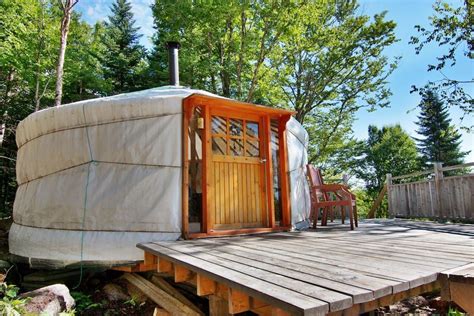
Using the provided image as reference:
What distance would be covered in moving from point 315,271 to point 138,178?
7.10 ft

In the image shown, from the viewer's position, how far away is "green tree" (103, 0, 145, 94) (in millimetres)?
11914

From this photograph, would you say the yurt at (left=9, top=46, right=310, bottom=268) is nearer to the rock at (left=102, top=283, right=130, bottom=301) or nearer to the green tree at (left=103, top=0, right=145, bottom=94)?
the rock at (left=102, top=283, right=130, bottom=301)

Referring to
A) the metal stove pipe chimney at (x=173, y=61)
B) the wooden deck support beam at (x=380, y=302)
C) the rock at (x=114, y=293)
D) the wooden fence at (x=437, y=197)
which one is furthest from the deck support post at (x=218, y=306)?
the wooden fence at (x=437, y=197)

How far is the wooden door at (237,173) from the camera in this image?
3476mm

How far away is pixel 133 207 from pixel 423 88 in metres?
5.88

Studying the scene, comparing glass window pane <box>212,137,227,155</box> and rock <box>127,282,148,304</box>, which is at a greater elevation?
glass window pane <box>212,137,227,155</box>

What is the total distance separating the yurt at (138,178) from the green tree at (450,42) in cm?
408

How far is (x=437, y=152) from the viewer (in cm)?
1948

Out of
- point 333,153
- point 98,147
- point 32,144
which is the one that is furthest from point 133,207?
point 333,153

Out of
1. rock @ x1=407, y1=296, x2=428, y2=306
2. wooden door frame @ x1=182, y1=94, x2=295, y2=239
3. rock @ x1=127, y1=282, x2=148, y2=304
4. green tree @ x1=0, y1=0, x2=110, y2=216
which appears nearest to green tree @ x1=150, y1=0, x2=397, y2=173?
green tree @ x1=0, y1=0, x2=110, y2=216

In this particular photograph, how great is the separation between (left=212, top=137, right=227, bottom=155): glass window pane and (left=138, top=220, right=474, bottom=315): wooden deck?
1223 mm

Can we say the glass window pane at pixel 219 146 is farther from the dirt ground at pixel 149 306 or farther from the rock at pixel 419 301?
the rock at pixel 419 301

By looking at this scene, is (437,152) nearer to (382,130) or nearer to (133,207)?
(382,130)

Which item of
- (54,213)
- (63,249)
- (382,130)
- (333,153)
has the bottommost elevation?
(63,249)
